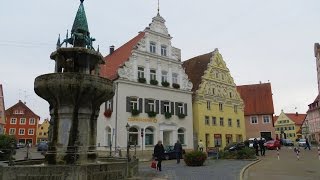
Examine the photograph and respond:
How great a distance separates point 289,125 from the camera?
113m

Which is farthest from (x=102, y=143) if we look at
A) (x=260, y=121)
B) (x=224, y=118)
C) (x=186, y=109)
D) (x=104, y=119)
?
(x=260, y=121)

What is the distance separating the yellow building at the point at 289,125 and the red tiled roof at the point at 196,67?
A: 2815 inches

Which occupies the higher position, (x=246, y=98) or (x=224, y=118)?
(x=246, y=98)

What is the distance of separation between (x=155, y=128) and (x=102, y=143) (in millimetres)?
5473

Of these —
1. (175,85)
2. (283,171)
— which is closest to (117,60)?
(175,85)

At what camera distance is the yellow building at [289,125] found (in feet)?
365

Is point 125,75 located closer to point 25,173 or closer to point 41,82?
point 41,82

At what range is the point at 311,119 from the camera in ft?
290

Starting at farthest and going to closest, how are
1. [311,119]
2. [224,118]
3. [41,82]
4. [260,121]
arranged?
[311,119], [260,121], [224,118], [41,82]

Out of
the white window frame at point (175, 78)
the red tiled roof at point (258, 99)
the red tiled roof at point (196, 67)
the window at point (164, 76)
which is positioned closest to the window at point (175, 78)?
the white window frame at point (175, 78)

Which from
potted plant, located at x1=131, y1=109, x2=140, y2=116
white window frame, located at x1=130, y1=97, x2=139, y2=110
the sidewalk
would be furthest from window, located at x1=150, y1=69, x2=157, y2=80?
the sidewalk

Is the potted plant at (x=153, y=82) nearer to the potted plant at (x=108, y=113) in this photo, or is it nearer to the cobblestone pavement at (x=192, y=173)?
the potted plant at (x=108, y=113)

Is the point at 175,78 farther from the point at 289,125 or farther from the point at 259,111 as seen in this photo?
the point at 289,125

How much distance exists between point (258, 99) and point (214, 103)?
53.1 feet
